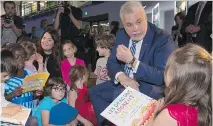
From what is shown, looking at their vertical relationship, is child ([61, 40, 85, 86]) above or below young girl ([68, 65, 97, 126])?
above

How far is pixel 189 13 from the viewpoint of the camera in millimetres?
3723

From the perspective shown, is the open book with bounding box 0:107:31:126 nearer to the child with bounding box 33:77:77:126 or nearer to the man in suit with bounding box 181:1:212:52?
the child with bounding box 33:77:77:126

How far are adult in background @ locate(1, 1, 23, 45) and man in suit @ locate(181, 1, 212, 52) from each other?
86.4 inches

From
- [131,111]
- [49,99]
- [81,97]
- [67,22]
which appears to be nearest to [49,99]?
[49,99]

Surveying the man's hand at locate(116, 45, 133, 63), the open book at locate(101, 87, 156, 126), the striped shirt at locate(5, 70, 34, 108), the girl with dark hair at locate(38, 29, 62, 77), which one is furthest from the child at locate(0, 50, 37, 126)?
the girl with dark hair at locate(38, 29, 62, 77)

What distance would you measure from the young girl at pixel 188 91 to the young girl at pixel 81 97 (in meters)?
1.81

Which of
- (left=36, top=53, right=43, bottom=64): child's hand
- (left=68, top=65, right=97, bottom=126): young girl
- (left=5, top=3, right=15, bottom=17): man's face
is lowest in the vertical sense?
(left=68, top=65, right=97, bottom=126): young girl

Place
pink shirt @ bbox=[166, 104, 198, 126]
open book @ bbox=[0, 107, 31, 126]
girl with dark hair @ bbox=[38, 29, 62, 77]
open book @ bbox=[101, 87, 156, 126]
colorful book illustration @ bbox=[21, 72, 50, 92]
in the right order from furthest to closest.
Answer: girl with dark hair @ bbox=[38, 29, 62, 77] < colorful book illustration @ bbox=[21, 72, 50, 92] < open book @ bbox=[0, 107, 31, 126] < open book @ bbox=[101, 87, 156, 126] < pink shirt @ bbox=[166, 104, 198, 126]

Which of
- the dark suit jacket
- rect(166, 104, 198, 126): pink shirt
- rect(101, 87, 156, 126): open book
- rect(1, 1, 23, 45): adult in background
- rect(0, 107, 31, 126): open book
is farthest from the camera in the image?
rect(1, 1, 23, 45): adult in background

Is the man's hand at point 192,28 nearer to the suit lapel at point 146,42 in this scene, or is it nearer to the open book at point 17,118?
the suit lapel at point 146,42

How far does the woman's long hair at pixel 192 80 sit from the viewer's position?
5.00 feet

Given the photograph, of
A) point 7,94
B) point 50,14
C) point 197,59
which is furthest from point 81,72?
point 50,14

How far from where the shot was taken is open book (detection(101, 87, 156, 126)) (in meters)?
1.95

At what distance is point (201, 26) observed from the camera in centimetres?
353
